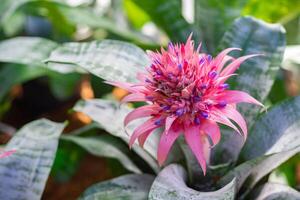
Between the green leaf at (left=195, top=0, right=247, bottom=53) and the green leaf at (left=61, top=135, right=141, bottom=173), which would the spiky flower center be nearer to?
the green leaf at (left=61, top=135, right=141, bottom=173)

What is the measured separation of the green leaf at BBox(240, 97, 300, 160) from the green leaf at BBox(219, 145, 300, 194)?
0.05ft

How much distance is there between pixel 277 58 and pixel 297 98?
0.33ft

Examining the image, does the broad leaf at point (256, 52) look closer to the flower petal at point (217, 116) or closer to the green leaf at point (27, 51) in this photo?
the flower petal at point (217, 116)

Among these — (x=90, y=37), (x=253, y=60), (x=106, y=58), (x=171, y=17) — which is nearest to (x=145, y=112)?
(x=106, y=58)

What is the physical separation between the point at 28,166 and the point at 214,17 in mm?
542

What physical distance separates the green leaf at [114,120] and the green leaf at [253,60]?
0.37 feet

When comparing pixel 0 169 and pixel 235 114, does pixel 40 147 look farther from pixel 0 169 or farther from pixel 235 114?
pixel 235 114

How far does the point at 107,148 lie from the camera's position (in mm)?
911

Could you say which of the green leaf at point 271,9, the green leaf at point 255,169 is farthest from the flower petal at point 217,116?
the green leaf at point 271,9

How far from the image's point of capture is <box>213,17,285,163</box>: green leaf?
0.83m

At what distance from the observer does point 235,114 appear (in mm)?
612

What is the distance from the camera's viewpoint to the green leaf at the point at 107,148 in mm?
899

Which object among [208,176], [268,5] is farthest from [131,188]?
[268,5]

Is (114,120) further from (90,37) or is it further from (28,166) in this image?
(90,37)
